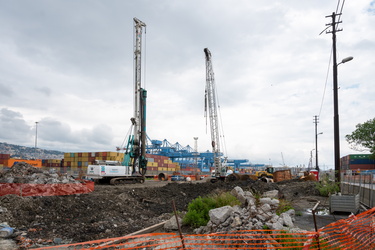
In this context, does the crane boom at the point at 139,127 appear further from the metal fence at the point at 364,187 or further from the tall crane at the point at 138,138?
the metal fence at the point at 364,187

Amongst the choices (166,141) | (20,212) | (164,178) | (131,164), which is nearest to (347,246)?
(20,212)

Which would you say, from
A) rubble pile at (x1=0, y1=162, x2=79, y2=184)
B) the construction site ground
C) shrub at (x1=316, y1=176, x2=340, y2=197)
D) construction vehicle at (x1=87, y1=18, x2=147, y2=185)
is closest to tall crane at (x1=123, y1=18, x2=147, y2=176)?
construction vehicle at (x1=87, y1=18, x2=147, y2=185)

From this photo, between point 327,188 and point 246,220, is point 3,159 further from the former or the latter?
point 246,220

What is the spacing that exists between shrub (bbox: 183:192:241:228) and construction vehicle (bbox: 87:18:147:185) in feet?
57.4

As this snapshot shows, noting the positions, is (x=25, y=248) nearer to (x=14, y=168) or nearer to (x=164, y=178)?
(x=14, y=168)

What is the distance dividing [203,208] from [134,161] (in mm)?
20443

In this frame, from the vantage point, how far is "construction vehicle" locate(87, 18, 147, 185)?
27344 mm

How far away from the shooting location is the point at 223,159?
4144cm

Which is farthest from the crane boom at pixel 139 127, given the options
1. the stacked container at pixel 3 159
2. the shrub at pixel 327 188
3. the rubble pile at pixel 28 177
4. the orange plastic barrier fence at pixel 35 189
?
the stacked container at pixel 3 159

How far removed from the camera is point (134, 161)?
30.3 meters

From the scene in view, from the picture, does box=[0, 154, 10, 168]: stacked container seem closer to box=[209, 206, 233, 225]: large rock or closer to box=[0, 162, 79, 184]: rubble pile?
box=[0, 162, 79, 184]: rubble pile

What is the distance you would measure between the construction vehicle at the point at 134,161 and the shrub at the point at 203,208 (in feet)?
57.4

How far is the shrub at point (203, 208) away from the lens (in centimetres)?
1013

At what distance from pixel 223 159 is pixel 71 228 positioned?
31.7m
